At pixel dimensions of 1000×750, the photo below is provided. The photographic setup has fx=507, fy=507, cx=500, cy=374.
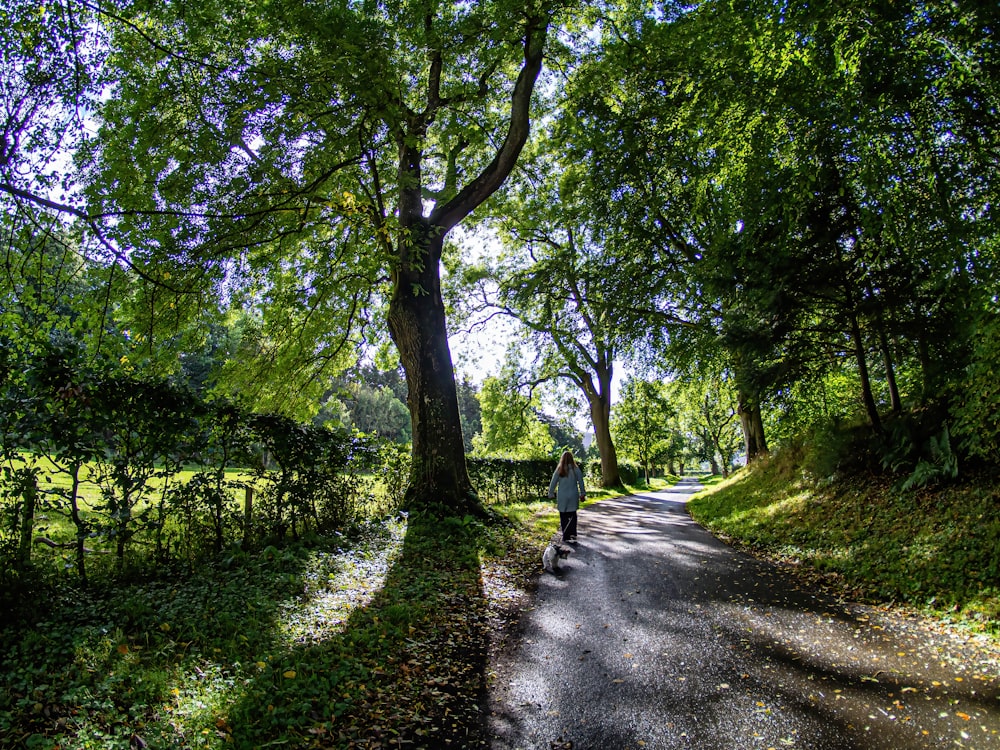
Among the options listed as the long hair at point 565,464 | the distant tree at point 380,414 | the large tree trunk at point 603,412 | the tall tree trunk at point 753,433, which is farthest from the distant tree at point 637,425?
the long hair at point 565,464

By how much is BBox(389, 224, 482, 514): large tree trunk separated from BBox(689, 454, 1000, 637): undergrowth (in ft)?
18.5

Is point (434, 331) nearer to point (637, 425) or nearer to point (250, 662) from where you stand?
point (250, 662)

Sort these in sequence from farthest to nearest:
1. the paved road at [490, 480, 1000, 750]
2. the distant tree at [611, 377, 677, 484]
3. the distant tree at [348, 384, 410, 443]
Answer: the distant tree at [348, 384, 410, 443], the distant tree at [611, 377, 677, 484], the paved road at [490, 480, 1000, 750]

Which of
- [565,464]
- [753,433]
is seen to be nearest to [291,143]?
[565,464]

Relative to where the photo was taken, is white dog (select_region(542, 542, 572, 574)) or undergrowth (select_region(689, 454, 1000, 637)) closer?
undergrowth (select_region(689, 454, 1000, 637))

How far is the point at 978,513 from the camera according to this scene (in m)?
6.13

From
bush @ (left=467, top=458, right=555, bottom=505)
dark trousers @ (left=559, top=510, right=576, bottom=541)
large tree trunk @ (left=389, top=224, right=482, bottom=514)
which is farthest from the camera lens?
bush @ (left=467, top=458, right=555, bottom=505)

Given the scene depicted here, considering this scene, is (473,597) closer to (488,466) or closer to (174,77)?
(174,77)

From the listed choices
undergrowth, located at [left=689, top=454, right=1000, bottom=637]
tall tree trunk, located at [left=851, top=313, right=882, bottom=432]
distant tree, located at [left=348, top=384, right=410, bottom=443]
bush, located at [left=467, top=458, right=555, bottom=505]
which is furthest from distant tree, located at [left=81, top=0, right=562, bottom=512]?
distant tree, located at [left=348, top=384, right=410, bottom=443]

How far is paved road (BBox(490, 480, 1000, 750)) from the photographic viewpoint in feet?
10.6

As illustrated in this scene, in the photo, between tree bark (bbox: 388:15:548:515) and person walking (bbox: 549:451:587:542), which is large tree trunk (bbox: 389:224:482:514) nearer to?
tree bark (bbox: 388:15:548:515)

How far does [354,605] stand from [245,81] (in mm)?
5974

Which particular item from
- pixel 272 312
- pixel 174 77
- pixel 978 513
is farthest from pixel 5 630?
pixel 978 513

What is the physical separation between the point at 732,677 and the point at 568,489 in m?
5.62
